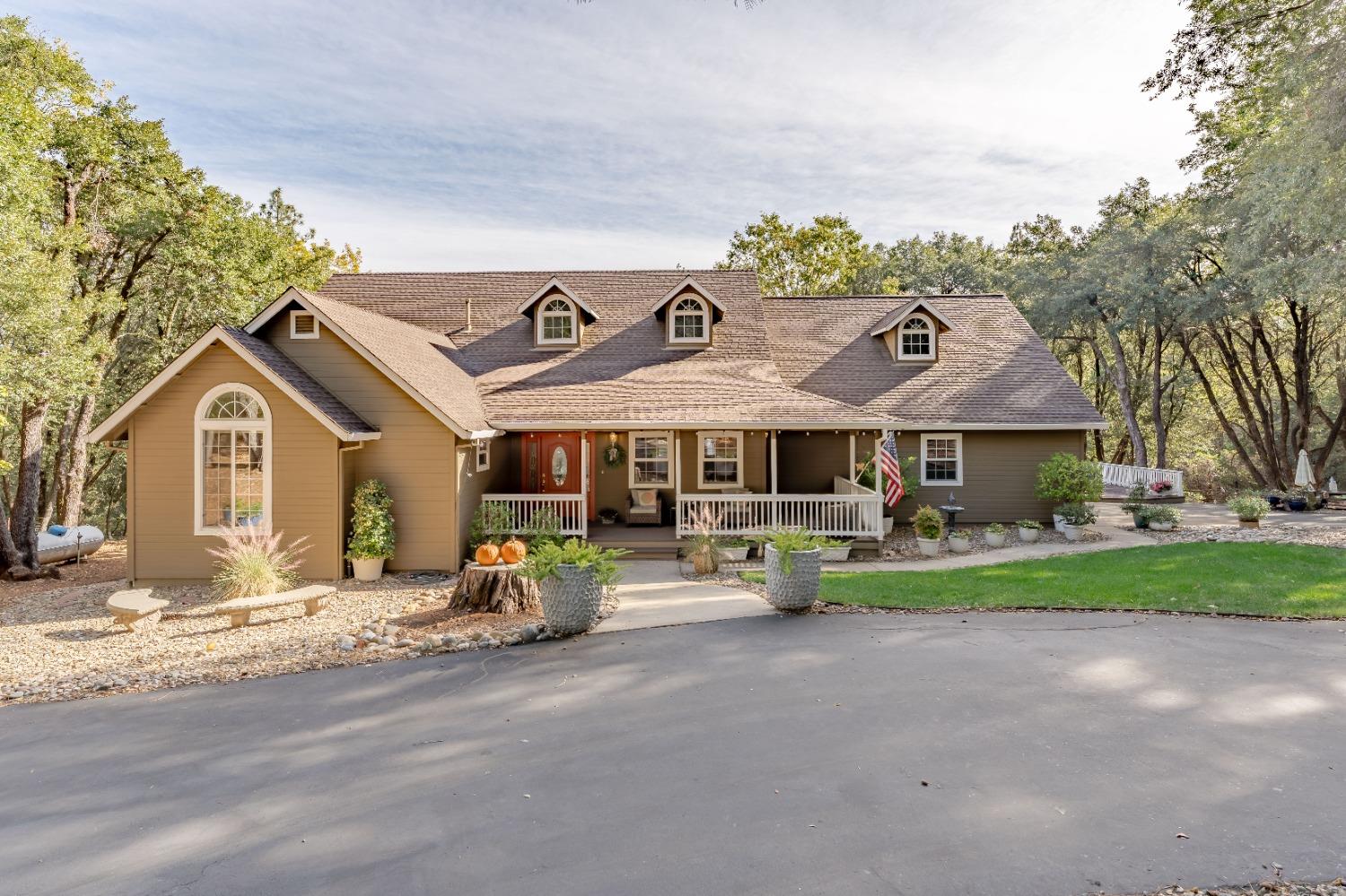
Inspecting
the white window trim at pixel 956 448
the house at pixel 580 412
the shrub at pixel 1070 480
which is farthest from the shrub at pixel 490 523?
the shrub at pixel 1070 480

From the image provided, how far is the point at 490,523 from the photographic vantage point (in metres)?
14.1

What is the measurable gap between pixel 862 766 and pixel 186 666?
25.0 ft

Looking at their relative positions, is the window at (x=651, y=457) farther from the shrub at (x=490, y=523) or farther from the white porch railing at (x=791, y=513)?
the shrub at (x=490, y=523)

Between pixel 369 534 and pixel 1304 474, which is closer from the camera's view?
pixel 369 534

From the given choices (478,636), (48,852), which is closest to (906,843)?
(48,852)

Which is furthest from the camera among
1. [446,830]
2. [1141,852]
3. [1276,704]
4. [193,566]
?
[193,566]

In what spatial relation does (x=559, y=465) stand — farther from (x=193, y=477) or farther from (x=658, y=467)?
(x=193, y=477)

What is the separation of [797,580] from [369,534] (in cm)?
786

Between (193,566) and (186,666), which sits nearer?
(186,666)

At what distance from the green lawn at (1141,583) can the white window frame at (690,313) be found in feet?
26.9

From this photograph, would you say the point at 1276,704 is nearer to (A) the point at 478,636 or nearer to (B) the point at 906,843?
(B) the point at 906,843

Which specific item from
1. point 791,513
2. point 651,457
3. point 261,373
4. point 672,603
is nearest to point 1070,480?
point 791,513

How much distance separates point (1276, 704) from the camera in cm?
600

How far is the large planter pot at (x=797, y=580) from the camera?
930 centimetres
